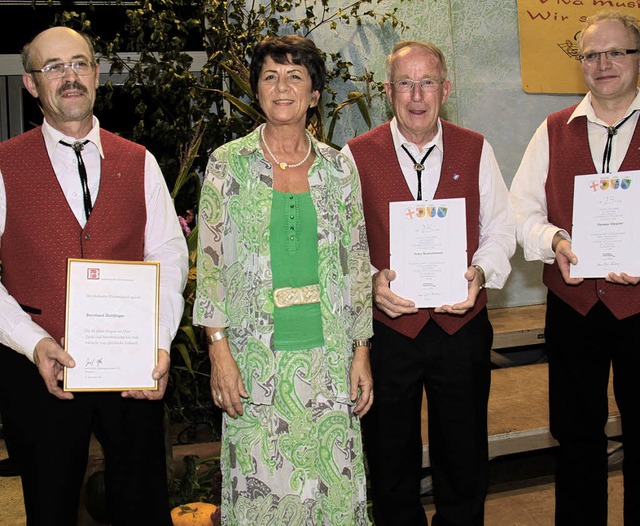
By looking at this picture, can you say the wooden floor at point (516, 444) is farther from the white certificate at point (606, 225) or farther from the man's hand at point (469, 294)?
the white certificate at point (606, 225)

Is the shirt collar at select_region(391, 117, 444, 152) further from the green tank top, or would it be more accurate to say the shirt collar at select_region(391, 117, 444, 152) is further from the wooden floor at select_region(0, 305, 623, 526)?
the wooden floor at select_region(0, 305, 623, 526)

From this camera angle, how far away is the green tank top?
209 centimetres

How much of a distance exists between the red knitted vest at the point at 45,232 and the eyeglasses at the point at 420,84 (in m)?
0.95

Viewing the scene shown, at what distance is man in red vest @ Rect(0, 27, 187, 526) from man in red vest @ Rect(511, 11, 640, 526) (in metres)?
1.25

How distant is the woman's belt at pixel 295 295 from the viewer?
81.9 inches

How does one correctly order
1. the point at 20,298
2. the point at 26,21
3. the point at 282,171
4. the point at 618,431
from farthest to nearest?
the point at 26,21, the point at 618,431, the point at 282,171, the point at 20,298

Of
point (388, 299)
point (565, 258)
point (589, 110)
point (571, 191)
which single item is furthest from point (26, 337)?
point (589, 110)

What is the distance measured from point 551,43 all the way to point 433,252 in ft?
10.4

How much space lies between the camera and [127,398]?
2.05 meters

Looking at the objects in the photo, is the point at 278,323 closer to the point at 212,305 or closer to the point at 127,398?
the point at 212,305

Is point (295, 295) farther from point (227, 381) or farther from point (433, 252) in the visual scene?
point (433, 252)

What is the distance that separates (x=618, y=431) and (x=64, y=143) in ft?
9.81

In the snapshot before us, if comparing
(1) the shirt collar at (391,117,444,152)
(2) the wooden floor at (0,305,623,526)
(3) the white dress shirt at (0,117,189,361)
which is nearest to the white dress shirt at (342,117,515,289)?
(1) the shirt collar at (391,117,444,152)

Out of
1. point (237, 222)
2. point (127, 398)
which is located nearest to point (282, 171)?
point (237, 222)
